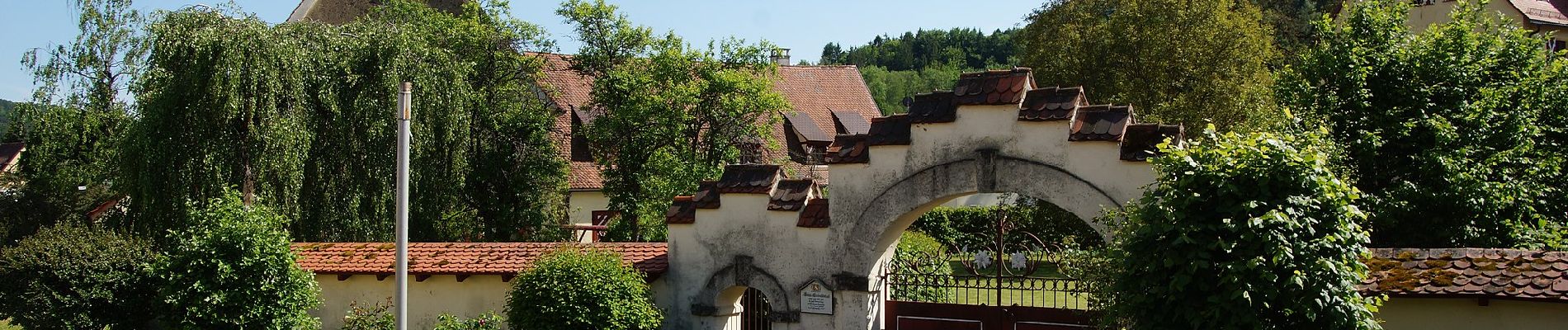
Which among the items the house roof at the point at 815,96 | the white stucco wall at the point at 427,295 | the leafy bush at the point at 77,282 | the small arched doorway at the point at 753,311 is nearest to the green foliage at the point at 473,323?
the white stucco wall at the point at 427,295

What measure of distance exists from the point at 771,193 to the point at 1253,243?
5.85 m

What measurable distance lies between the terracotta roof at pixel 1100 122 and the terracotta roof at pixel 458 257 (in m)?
5.04

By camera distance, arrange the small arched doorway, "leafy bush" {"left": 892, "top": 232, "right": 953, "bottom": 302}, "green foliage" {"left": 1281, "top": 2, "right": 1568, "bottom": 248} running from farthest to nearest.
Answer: the small arched doorway < "leafy bush" {"left": 892, "top": 232, "right": 953, "bottom": 302} < "green foliage" {"left": 1281, "top": 2, "right": 1568, "bottom": 248}

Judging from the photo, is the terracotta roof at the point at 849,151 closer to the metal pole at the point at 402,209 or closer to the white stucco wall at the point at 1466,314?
the metal pole at the point at 402,209

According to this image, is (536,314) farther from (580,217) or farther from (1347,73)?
(580,217)

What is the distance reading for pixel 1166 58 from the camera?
28.3 meters

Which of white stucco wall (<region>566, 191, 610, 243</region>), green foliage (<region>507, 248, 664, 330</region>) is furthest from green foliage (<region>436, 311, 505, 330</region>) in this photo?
white stucco wall (<region>566, 191, 610, 243</region>)

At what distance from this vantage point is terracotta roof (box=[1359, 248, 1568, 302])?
33.4ft

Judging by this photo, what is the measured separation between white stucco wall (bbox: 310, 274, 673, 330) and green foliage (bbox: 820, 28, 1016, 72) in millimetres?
85388

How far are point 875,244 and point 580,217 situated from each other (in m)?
19.8

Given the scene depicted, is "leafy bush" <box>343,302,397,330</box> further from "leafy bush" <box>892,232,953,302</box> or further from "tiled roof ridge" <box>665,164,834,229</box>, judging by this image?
"leafy bush" <box>892,232,953,302</box>

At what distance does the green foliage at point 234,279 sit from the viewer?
1466 cm

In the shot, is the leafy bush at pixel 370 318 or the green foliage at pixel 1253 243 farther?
the leafy bush at pixel 370 318

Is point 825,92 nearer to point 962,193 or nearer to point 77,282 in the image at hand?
point 77,282
